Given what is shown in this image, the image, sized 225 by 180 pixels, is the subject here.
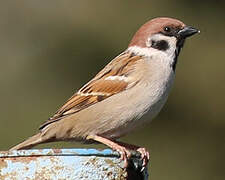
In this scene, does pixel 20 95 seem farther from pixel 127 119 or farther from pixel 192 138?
pixel 127 119

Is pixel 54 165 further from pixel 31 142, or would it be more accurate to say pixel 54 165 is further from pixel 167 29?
pixel 167 29

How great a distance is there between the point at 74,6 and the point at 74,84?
1065 millimetres

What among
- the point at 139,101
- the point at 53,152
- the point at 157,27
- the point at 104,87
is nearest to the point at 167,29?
the point at 157,27

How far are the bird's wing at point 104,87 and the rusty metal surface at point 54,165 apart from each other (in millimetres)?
1731

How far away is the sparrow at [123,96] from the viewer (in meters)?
5.26

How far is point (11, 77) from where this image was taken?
10062 millimetres

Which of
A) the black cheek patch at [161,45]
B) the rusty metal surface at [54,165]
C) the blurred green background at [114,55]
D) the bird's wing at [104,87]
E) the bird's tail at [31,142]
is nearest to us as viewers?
the rusty metal surface at [54,165]

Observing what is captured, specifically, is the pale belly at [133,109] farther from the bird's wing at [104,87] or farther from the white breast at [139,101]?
the bird's wing at [104,87]

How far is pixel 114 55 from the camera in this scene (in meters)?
9.33

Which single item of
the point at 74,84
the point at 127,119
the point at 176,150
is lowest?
the point at 176,150

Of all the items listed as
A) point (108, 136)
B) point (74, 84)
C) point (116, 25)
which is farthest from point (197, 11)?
point (108, 136)

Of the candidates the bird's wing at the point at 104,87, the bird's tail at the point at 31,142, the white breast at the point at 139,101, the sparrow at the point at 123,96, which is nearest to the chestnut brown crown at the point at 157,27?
the sparrow at the point at 123,96

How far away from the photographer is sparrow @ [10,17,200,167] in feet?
17.3

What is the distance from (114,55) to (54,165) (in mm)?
5741
